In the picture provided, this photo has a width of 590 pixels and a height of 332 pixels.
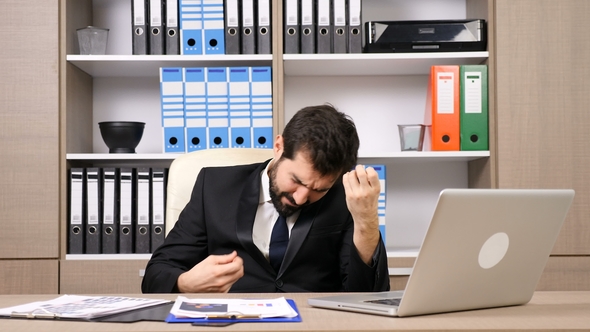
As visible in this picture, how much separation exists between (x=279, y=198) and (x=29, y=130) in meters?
1.27

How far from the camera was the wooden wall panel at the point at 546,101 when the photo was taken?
2.50 meters

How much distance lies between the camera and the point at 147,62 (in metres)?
2.63

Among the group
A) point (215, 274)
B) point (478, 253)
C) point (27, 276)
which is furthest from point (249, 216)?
point (27, 276)

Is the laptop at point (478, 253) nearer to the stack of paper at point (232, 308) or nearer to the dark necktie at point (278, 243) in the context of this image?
the stack of paper at point (232, 308)

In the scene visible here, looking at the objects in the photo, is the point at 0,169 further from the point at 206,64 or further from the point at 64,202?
the point at 206,64

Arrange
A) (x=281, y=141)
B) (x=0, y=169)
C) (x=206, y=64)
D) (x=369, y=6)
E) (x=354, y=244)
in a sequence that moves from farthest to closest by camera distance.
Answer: (x=369, y=6) < (x=206, y=64) < (x=0, y=169) < (x=281, y=141) < (x=354, y=244)

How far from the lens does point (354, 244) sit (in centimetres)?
154

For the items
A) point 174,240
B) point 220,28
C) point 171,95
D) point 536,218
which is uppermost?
point 220,28

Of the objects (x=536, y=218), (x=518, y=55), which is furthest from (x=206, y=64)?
(x=536, y=218)

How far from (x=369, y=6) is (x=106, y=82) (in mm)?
1203

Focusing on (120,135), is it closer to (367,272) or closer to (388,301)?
(367,272)

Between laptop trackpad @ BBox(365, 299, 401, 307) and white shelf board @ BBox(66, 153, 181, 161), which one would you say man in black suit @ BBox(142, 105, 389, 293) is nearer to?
laptop trackpad @ BBox(365, 299, 401, 307)

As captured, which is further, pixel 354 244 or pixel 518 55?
pixel 518 55

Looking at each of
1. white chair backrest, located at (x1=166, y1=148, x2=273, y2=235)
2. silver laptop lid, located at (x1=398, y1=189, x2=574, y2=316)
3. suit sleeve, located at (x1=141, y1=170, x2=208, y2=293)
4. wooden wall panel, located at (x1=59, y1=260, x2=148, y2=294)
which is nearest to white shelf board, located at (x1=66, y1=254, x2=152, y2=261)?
wooden wall panel, located at (x1=59, y1=260, x2=148, y2=294)
